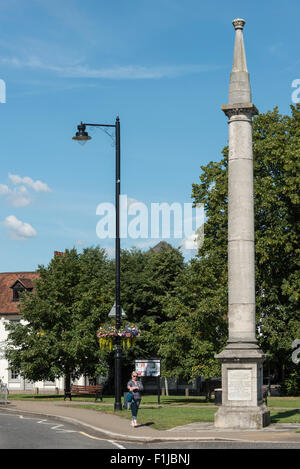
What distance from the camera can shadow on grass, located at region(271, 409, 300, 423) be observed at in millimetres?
21737

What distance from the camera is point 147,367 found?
100ft

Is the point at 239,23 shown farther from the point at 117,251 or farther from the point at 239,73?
the point at 117,251

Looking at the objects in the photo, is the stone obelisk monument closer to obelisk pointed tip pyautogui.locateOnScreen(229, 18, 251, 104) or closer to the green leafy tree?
obelisk pointed tip pyautogui.locateOnScreen(229, 18, 251, 104)

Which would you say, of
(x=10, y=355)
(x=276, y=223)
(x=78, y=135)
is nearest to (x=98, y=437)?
(x=78, y=135)

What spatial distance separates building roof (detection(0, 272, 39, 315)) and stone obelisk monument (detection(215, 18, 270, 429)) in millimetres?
45277

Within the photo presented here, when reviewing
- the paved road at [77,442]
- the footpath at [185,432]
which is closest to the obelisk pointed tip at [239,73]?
the footpath at [185,432]

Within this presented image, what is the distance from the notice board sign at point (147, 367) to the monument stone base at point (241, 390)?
10.7 m

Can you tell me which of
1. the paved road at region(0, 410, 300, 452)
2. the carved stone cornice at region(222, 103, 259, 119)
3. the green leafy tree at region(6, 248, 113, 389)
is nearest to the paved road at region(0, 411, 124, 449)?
the paved road at region(0, 410, 300, 452)

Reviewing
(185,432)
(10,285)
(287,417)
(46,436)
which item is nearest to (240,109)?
(185,432)

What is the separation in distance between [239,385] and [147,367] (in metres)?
11.2

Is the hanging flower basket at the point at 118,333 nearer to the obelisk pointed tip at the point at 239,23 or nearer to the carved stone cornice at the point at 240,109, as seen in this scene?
the carved stone cornice at the point at 240,109
